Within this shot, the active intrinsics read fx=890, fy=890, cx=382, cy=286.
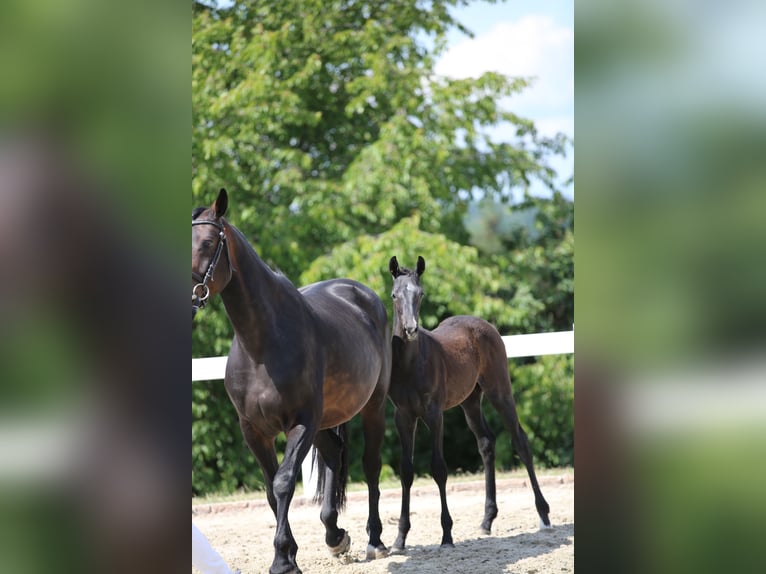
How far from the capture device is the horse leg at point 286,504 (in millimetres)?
4582

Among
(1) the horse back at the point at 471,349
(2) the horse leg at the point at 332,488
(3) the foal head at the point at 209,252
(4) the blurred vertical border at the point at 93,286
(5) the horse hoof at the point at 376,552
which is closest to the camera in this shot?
(4) the blurred vertical border at the point at 93,286

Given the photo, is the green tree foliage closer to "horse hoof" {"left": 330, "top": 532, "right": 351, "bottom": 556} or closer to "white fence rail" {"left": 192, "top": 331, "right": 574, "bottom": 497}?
"white fence rail" {"left": 192, "top": 331, "right": 574, "bottom": 497}

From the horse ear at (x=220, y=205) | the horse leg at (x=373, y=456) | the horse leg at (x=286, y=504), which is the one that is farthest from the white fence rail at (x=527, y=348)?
the horse ear at (x=220, y=205)

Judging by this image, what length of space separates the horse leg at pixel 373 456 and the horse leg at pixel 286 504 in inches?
51.8

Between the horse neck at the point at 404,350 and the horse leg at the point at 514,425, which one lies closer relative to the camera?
the horse neck at the point at 404,350

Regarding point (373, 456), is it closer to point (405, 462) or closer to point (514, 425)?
point (405, 462)

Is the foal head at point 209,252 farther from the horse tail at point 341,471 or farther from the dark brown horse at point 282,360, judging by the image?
the horse tail at point 341,471

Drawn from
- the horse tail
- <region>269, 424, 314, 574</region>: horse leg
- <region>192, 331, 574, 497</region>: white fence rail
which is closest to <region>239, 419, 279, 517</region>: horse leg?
<region>269, 424, 314, 574</region>: horse leg

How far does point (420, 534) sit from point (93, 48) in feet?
20.5

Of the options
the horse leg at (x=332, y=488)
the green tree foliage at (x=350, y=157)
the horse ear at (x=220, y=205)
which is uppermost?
the green tree foliage at (x=350, y=157)

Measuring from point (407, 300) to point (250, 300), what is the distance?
1.53 m

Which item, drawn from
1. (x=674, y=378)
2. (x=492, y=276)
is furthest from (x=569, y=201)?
(x=674, y=378)

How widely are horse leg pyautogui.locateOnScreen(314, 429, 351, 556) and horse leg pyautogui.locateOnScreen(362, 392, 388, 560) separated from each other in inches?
8.6

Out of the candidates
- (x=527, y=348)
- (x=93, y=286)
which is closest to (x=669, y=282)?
(x=93, y=286)
